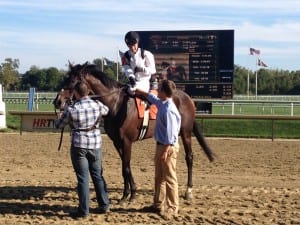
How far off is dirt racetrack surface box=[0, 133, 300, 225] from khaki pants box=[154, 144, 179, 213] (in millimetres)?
192

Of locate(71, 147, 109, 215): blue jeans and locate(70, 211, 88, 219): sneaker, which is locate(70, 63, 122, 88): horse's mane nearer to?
locate(71, 147, 109, 215): blue jeans

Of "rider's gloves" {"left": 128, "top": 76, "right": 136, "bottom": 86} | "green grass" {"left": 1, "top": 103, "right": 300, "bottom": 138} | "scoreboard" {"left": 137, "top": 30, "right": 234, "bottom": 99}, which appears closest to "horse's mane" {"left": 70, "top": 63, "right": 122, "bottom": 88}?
"rider's gloves" {"left": 128, "top": 76, "right": 136, "bottom": 86}

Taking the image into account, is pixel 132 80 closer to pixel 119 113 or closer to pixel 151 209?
pixel 119 113

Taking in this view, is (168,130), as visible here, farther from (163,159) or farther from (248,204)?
(248,204)

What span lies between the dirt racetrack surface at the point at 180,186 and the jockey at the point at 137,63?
1.95 m

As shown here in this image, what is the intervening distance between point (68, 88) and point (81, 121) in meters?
0.69

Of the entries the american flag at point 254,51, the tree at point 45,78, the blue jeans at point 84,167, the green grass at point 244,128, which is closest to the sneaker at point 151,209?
the blue jeans at point 84,167

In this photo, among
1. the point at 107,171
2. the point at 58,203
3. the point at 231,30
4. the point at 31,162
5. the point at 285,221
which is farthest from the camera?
the point at 231,30

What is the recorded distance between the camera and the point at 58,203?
845 centimetres

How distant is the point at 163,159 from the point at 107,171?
16.2 ft

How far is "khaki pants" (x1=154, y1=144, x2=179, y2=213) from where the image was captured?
7.61 metres

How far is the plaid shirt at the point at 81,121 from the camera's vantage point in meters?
7.38

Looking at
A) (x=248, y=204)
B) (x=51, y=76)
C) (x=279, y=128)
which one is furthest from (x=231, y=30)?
(x=51, y=76)

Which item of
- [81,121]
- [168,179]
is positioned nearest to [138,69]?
[81,121]
